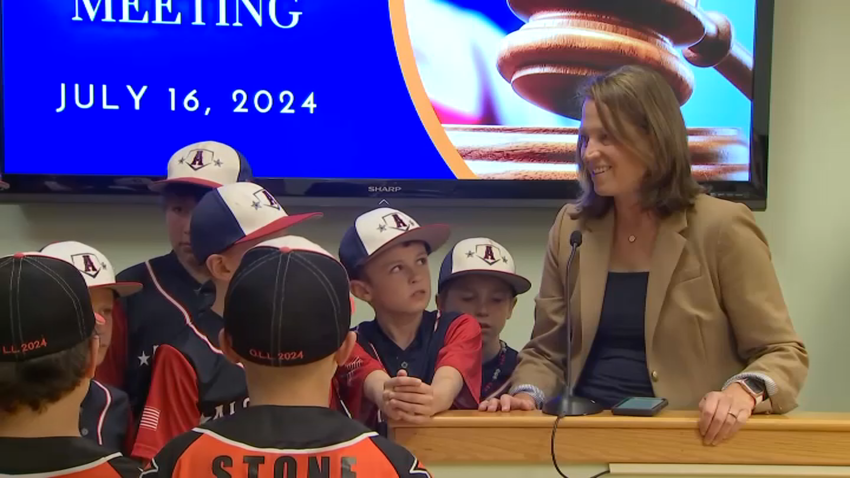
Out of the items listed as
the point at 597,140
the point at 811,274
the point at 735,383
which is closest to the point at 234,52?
the point at 597,140

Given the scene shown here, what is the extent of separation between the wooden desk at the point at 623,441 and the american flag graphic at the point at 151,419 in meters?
0.52

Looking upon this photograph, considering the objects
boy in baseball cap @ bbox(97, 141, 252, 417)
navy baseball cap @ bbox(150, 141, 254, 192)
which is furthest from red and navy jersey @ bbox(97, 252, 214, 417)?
navy baseball cap @ bbox(150, 141, 254, 192)

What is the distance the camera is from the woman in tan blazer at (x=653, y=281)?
174cm

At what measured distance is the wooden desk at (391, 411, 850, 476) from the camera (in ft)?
4.79

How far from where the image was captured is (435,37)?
2945 millimetres

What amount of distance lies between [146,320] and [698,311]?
50.4 inches

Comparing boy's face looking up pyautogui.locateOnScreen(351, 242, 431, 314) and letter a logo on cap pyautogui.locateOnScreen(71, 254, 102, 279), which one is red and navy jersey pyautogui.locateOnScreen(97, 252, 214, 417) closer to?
letter a logo on cap pyautogui.locateOnScreen(71, 254, 102, 279)

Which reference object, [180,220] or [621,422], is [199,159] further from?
[621,422]

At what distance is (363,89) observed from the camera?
2.93 m

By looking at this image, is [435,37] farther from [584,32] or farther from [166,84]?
[166,84]

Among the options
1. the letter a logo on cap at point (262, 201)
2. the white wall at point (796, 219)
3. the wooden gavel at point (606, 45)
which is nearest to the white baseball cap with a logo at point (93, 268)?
the letter a logo on cap at point (262, 201)

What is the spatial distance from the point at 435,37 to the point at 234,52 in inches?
28.1

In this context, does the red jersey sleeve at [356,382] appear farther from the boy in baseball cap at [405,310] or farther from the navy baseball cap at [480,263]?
the navy baseball cap at [480,263]

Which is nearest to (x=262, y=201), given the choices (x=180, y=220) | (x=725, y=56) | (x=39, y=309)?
(x=180, y=220)
